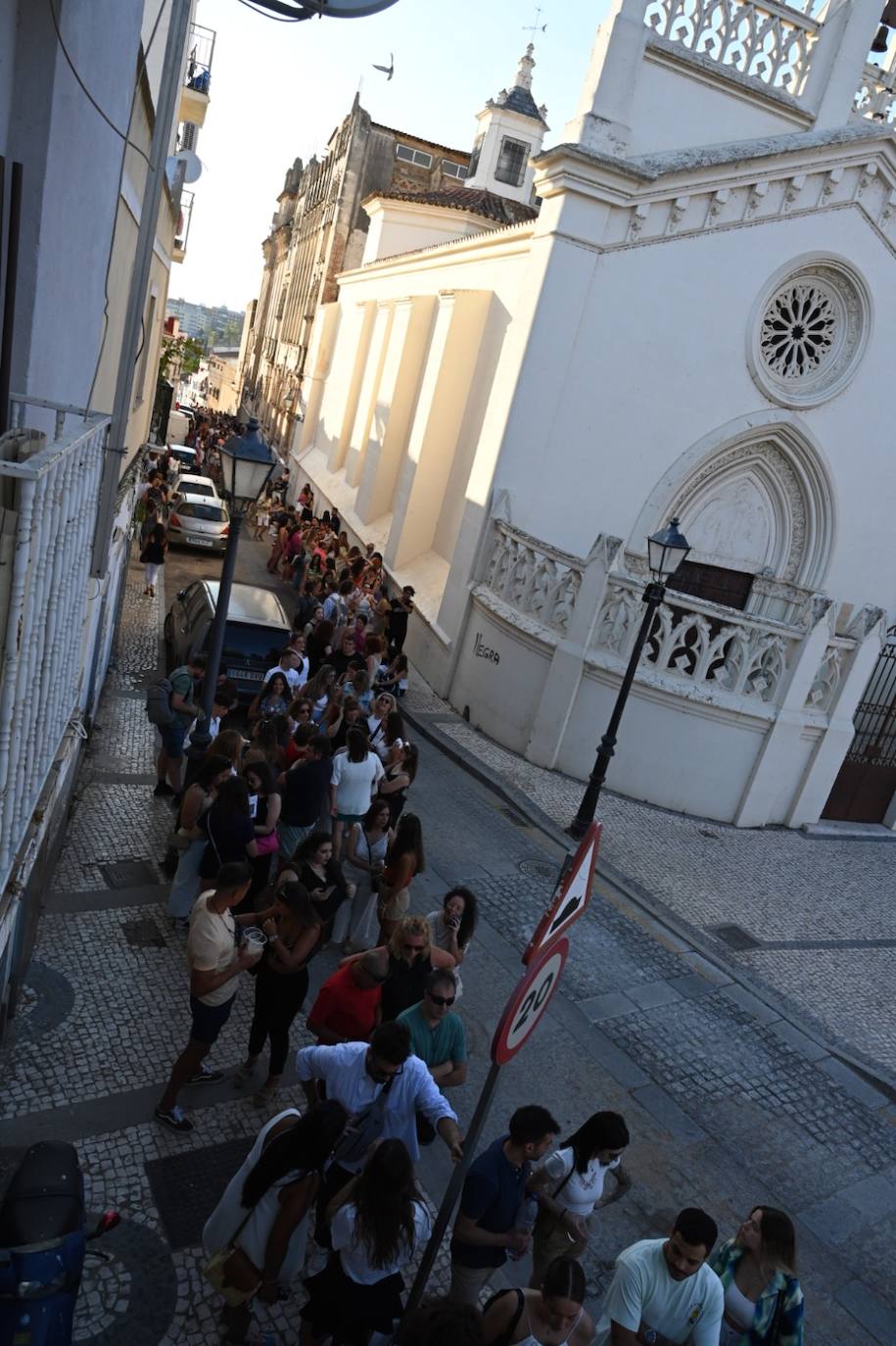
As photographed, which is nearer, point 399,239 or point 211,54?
point 211,54

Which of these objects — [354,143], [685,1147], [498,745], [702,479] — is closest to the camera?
[685,1147]

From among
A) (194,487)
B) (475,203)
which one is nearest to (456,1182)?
(194,487)

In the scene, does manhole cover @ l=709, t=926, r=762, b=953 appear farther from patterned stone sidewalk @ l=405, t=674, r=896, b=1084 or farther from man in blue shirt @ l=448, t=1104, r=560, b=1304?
man in blue shirt @ l=448, t=1104, r=560, b=1304

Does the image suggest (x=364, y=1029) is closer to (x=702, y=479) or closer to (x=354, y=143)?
(x=702, y=479)

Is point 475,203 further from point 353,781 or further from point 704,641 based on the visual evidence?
point 353,781

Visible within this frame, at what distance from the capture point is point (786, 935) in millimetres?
9828

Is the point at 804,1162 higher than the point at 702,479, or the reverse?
the point at 702,479

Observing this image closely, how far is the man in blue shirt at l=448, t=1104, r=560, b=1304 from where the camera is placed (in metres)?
3.93

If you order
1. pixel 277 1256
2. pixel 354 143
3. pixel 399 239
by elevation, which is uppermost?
pixel 354 143

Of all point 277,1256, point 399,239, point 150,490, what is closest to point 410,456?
point 150,490

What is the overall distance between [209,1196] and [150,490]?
18010mm

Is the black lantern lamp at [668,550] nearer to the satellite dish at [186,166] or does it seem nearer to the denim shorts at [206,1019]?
the denim shorts at [206,1019]

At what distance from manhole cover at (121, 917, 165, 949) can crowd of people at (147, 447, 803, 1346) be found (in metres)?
0.21

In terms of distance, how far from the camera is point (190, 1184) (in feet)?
15.8
